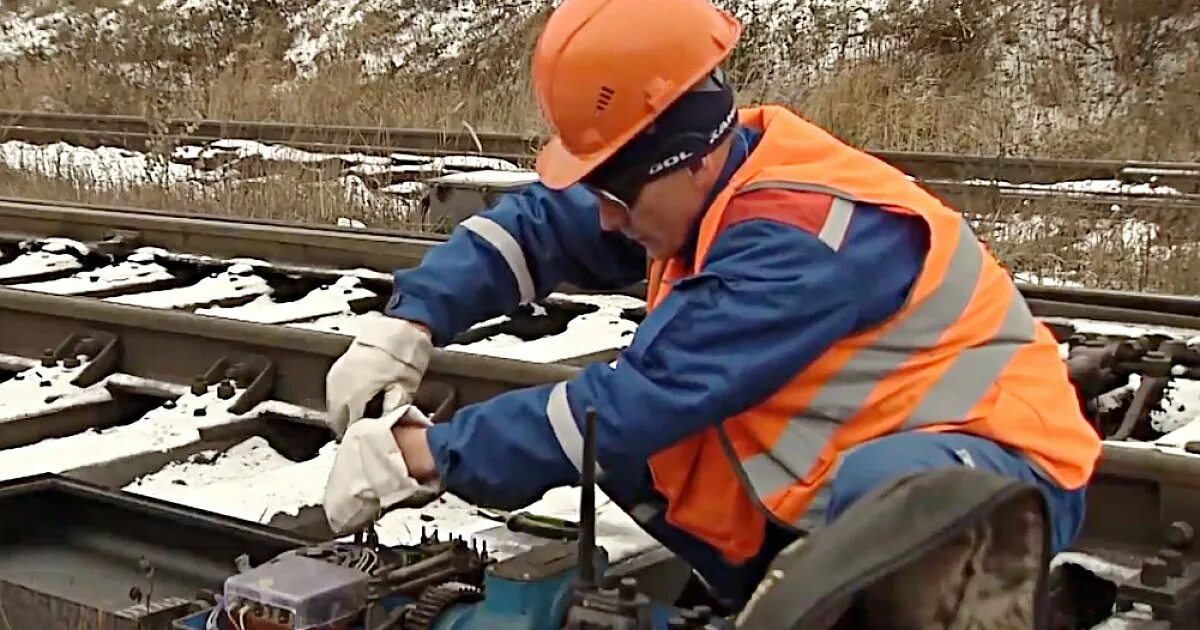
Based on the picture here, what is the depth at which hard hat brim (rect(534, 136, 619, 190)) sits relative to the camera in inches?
102

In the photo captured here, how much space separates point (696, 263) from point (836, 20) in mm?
15849

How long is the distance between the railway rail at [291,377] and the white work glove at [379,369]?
2.44 ft

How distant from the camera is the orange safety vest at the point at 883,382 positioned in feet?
8.45

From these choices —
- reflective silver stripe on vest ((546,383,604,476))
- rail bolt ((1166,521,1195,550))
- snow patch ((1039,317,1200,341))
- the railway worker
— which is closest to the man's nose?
the railway worker

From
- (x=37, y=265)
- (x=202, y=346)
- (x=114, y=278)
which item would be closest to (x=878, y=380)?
(x=202, y=346)

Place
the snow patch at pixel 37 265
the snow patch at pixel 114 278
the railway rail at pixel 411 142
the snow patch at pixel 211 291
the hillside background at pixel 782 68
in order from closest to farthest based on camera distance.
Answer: the snow patch at pixel 211 291 → the snow patch at pixel 114 278 → the snow patch at pixel 37 265 → the railway rail at pixel 411 142 → the hillside background at pixel 782 68

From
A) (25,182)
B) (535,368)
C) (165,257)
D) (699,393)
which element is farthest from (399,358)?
(25,182)

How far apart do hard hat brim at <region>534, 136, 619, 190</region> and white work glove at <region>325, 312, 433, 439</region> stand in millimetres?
584

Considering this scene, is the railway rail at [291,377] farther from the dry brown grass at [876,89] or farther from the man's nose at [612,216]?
the dry brown grass at [876,89]

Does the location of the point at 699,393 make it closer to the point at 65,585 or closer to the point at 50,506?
the point at 65,585

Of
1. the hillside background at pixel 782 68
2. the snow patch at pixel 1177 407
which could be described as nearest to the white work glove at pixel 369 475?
the snow patch at pixel 1177 407

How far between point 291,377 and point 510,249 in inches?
68.2

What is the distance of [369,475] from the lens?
8.84 ft

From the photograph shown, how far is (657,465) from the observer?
2.78 m
